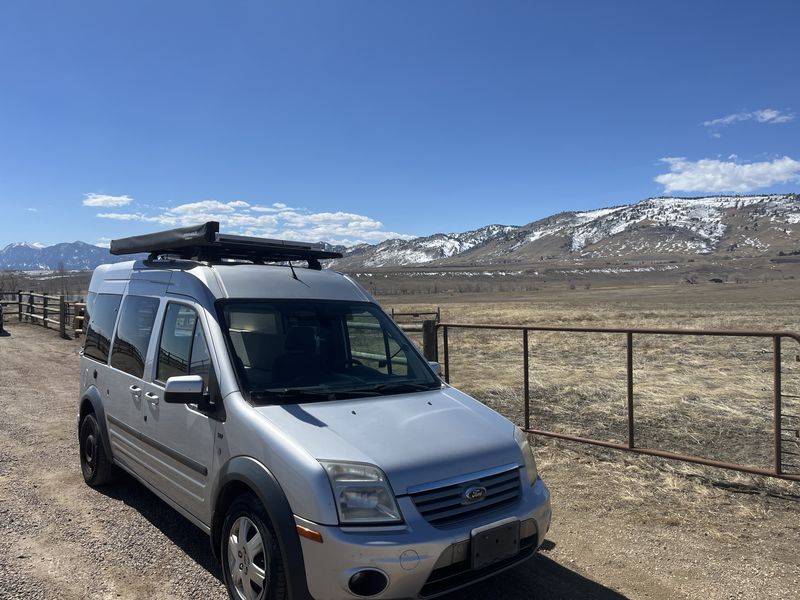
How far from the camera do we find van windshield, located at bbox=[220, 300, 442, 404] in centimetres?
369

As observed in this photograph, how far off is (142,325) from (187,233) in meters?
0.81

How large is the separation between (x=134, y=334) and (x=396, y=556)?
307 cm

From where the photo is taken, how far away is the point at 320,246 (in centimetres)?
530

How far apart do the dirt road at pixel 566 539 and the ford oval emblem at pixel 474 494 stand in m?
0.87

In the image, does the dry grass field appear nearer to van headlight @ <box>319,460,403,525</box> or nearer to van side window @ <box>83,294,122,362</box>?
van headlight @ <box>319,460,403,525</box>

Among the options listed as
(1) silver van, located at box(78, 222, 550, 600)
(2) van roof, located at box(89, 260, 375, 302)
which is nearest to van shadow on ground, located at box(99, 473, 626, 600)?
(1) silver van, located at box(78, 222, 550, 600)

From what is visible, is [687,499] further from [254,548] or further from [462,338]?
[462,338]

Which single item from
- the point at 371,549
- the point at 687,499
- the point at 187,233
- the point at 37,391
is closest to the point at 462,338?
the point at 37,391

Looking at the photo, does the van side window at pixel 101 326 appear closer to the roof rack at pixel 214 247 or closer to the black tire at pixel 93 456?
the roof rack at pixel 214 247

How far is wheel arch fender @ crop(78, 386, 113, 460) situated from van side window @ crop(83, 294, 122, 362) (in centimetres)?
32

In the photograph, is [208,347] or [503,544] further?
[208,347]

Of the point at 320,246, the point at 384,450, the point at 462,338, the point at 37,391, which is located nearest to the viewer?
the point at 384,450

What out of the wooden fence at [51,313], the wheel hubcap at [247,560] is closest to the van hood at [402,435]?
the wheel hubcap at [247,560]

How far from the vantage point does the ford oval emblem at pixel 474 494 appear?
→ 3.10m
